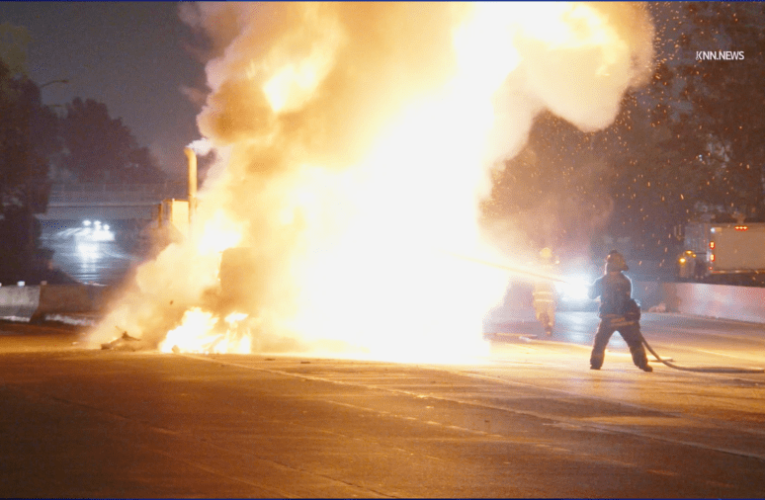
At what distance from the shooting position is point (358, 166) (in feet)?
55.6

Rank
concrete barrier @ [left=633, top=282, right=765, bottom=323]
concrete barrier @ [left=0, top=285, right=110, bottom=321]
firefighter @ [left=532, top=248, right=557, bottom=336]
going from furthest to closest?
1. concrete barrier @ [left=633, top=282, right=765, bottom=323]
2. concrete barrier @ [left=0, top=285, right=110, bottom=321]
3. firefighter @ [left=532, top=248, right=557, bottom=336]

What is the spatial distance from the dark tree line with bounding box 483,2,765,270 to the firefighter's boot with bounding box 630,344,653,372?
1833 centimetres

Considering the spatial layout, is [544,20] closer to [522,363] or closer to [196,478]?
[522,363]

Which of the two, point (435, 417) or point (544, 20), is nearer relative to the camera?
point (435, 417)

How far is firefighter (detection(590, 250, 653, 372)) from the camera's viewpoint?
540 inches

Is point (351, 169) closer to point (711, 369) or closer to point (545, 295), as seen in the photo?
point (545, 295)

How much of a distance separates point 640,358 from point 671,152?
3354 centimetres

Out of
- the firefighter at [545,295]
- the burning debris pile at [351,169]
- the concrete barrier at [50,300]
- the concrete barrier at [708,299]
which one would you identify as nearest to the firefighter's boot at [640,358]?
the burning debris pile at [351,169]

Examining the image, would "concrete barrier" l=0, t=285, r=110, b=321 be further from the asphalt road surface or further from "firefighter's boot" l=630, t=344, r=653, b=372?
"firefighter's boot" l=630, t=344, r=653, b=372

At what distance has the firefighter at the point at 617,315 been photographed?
540 inches

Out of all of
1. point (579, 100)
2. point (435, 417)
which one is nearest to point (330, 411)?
point (435, 417)

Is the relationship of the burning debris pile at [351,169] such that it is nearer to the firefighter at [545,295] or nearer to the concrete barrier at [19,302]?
the firefighter at [545,295]

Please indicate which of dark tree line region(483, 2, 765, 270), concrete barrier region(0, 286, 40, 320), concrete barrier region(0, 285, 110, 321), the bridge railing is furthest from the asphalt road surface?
the bridge railing

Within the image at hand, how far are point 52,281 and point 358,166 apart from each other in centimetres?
3229
